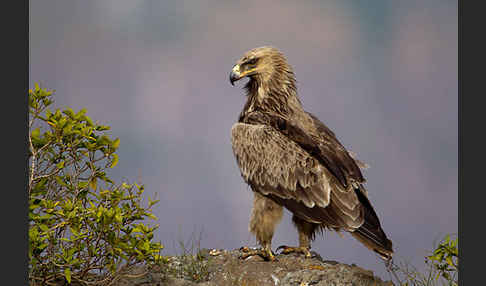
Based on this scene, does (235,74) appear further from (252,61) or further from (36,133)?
(36,133)

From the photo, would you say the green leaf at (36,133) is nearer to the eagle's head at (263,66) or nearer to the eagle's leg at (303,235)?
the eagle's head at (263,66)

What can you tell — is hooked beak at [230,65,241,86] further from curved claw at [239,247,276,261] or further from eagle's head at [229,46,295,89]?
curved claw at [239,247,276,261]

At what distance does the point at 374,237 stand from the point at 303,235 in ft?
4.25

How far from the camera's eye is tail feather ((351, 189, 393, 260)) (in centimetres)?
777

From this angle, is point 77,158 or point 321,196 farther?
point 321,196

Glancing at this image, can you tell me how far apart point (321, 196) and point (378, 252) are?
111 cm

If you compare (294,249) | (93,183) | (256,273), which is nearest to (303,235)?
(294,249)

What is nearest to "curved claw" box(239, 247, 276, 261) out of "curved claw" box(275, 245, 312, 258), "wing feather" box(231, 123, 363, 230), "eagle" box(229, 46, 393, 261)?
"eagle" box(229, 46, 393, 261)

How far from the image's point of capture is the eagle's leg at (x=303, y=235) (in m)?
8.70

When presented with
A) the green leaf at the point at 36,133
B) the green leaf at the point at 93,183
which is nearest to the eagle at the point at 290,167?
the green leaf at the point at 93,183

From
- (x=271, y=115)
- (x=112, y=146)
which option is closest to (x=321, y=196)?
(x=271, y=115)

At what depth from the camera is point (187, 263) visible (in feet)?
28.6

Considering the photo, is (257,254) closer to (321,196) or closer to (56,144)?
(321,196)

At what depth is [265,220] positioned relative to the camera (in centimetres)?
829
